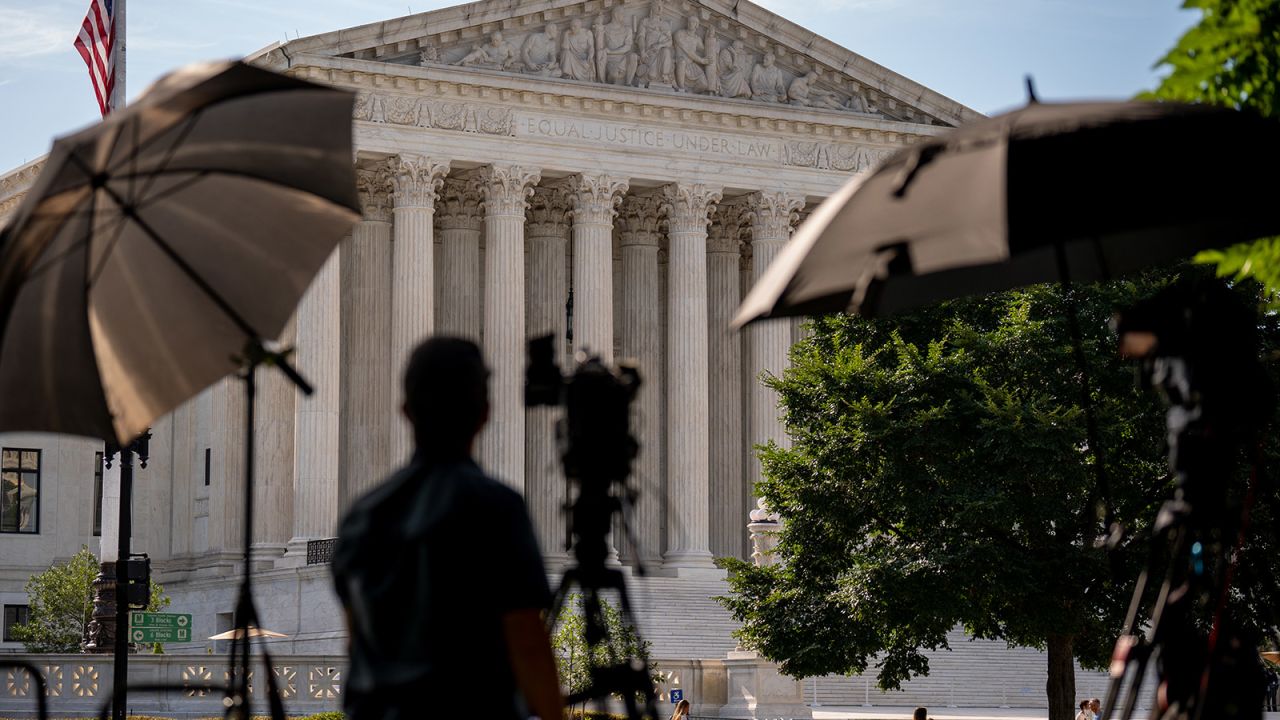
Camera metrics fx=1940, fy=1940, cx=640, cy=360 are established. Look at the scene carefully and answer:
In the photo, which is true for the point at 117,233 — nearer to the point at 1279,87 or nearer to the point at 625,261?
the point at 1279,87

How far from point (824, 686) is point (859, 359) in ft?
50.8

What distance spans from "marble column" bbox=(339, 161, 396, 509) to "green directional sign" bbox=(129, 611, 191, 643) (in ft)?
71.2

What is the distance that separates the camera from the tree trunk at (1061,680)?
36031 mm

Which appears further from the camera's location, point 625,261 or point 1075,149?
point 625,261

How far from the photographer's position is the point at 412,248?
192ft

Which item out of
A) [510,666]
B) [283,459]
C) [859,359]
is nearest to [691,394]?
[283,459]

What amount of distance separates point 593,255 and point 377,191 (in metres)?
7.08

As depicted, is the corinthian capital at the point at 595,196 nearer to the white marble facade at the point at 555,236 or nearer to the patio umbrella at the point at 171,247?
the white marble facade at the point at 555,236

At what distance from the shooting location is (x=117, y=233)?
963cm

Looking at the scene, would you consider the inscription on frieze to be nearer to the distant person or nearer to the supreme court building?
the supreme court building

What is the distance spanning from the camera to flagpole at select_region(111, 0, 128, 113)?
36.9 meters

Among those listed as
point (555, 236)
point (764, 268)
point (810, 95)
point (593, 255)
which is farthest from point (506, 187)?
point (810, 95)

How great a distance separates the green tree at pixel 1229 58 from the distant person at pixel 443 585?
5068 mm

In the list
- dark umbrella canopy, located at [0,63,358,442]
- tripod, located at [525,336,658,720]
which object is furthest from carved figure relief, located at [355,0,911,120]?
tripod, located at [525,336,658,720]
